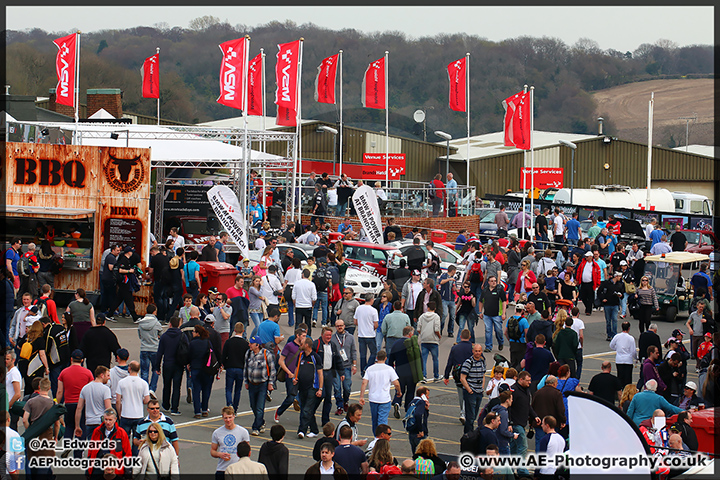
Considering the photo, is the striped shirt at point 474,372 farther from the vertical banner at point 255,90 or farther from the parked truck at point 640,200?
the parked truck at point 640,200

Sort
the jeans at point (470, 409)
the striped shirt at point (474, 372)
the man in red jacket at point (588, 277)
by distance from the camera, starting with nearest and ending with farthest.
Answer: the striped shirt at point (474, 372), the jeans at point (470, 409), the man in red jacket at point (588, 277)

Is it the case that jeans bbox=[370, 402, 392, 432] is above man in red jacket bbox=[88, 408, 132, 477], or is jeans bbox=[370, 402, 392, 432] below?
below

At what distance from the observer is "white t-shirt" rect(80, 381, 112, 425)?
34.4ft

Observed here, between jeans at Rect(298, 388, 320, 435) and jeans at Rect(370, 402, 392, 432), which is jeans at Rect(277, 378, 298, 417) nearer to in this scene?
jeans at Rect(298, 388, 320, 435)

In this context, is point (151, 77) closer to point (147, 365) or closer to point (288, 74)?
point (288, 74)

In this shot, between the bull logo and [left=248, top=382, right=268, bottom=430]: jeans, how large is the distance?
960 cm

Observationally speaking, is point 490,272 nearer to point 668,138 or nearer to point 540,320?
point 540,320

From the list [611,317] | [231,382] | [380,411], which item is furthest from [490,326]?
[231,382]

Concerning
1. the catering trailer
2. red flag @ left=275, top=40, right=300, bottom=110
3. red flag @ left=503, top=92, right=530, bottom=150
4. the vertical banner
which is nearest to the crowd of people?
the catering trailer

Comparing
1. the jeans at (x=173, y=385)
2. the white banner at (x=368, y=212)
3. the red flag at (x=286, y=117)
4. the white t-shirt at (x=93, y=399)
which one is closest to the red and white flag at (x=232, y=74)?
the white banner at (x=368, y=212)

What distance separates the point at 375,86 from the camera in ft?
121

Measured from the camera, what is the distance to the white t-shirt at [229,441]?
9.30 metres

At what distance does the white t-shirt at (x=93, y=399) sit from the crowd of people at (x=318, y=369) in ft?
0.04

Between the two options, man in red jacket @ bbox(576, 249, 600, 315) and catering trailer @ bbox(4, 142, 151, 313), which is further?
man in red jacket @ bbox(576, 249, 600, 315)
